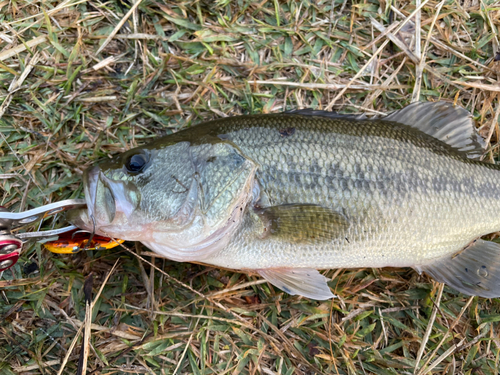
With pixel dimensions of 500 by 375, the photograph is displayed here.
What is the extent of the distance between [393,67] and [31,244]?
289 centimetres

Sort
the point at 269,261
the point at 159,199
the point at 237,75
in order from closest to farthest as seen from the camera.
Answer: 1. the point at 159,199
2. the point at 269,261
3. the point at 237,75

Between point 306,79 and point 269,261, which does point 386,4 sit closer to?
Answer: point 306,79

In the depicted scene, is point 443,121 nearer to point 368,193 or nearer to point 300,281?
point 368,193

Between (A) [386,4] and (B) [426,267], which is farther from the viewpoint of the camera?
(A) [386,4]

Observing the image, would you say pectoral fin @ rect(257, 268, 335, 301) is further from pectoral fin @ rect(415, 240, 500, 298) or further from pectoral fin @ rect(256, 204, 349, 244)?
pectoral fin @ rect(415, 240, 500, 298)

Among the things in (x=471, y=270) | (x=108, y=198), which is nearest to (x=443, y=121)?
(x=471, y=270)

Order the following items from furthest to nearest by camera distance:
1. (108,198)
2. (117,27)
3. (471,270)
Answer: (117,27) → (471,270) → (108,198)

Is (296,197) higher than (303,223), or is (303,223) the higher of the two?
(296,197)

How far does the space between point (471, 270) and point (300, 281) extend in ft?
3.80

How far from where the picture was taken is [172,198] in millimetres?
1772

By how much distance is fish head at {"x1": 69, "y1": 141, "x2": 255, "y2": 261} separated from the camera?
1.76 metres

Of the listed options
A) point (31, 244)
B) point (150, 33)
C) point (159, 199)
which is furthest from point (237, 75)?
point (31, 244)

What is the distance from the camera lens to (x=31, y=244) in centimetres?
222

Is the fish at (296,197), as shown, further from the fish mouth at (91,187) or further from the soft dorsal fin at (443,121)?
the soft dorsal fin at (443,121)
